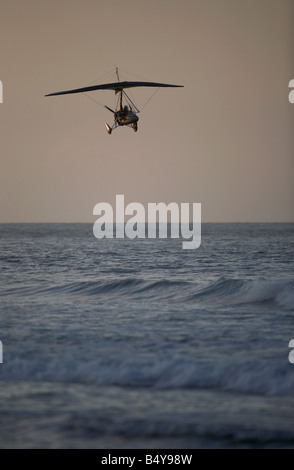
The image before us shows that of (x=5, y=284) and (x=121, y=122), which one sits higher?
(x=121, y=122)

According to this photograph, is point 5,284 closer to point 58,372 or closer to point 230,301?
point 230,301

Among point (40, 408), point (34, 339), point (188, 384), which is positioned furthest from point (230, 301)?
point (40, 408)

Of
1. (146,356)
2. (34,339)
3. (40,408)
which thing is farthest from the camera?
(34,339)
